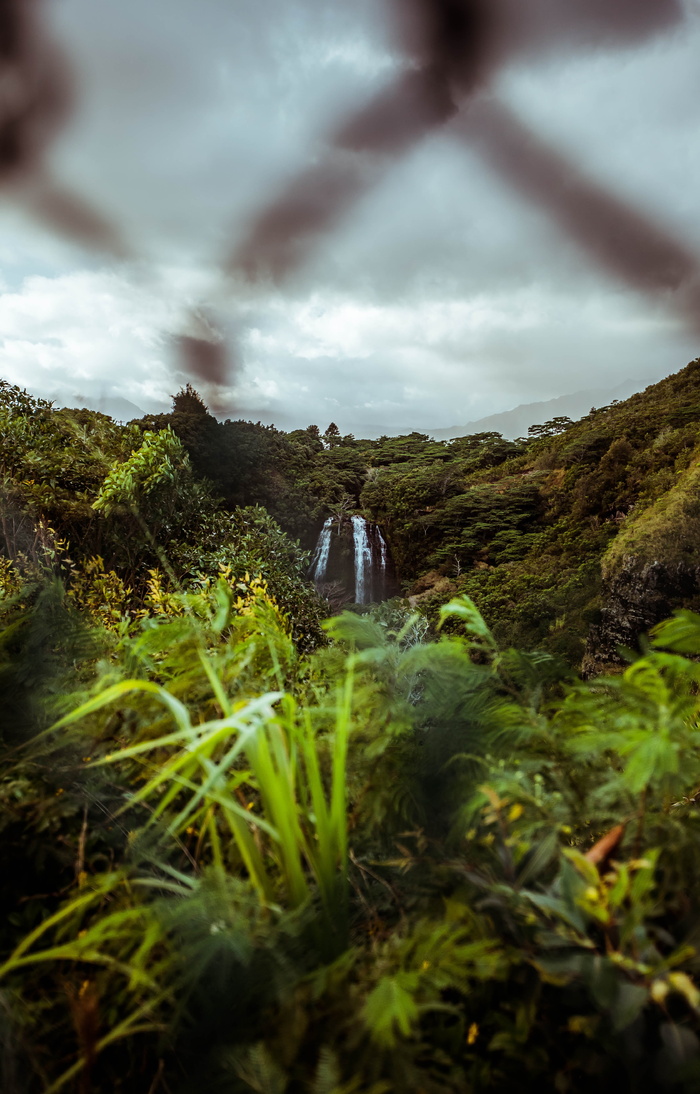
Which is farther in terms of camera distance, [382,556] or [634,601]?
[382,556]

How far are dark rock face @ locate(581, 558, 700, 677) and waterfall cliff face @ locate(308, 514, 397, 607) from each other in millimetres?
6074

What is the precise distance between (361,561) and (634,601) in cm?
744

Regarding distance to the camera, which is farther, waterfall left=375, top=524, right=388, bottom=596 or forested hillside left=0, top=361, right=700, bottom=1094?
waterfall left=375, top=524, right=388, bottom=596

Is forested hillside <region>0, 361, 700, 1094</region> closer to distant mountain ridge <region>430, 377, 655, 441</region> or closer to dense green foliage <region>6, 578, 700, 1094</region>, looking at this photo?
dense green foliage <region>6, 578, 700, 1094</region>

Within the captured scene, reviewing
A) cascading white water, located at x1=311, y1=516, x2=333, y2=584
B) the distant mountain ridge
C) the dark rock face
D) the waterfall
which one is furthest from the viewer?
the distant mountain ridge

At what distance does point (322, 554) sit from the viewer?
13.3 metres

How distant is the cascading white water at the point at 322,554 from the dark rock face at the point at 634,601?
22.2 feet

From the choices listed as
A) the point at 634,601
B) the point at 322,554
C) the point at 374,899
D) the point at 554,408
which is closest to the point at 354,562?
the point at 322,554

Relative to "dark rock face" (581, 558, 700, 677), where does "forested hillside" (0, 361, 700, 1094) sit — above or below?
above

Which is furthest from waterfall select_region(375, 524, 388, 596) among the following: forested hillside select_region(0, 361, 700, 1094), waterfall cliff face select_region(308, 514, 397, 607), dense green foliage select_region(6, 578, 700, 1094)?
dense green foliage select_region(6, 578, 700, 1094)

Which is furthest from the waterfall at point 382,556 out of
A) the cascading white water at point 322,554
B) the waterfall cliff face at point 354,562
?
the cascading white water at point 322,554

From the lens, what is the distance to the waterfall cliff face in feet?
43.0

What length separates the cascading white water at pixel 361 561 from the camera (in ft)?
44.7

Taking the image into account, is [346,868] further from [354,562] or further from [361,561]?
[361,561]
